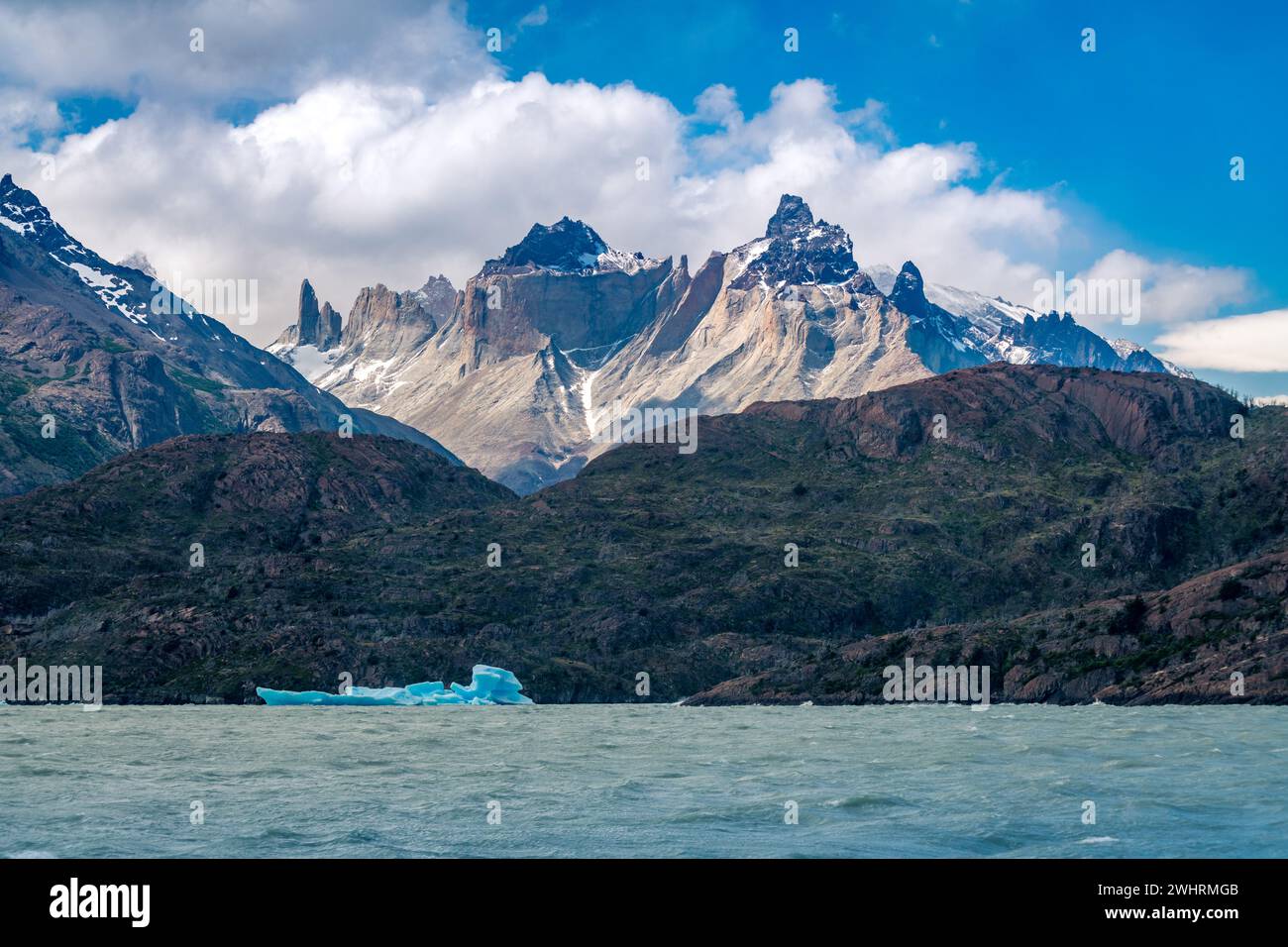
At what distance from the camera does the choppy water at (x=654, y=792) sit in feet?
189

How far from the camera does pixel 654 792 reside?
257 feet

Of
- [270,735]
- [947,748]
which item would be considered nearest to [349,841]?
[947,748]

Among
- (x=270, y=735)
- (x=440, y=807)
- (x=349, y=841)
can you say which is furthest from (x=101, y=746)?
(x=349, y=841)

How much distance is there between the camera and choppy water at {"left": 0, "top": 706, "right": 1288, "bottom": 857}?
189ft

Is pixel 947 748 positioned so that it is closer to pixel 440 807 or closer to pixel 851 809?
pixel 851 809

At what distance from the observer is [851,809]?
6900 cm
